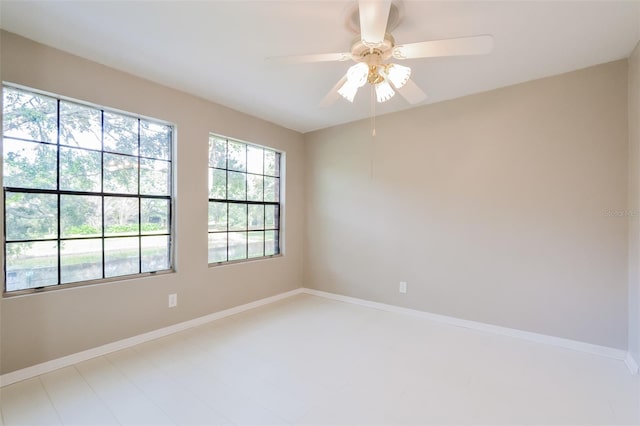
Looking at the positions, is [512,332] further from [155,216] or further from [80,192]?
[80,192]

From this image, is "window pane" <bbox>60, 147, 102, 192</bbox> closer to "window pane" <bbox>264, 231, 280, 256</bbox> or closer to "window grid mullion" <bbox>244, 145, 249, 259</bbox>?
"window grid mullion" <bbox>244, 145, 249, 259</bbox>

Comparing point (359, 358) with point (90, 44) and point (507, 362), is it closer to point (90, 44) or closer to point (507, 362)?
point (507, 362)

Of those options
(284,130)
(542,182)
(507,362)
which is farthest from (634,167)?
(284,130)

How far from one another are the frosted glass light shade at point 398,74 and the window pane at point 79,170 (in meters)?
2.45

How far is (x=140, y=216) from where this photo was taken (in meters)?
2.74

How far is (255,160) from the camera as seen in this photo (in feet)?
12.6

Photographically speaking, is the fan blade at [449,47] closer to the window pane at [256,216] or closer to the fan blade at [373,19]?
the fan blade at [373,19]

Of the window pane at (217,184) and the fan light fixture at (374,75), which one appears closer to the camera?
the fan light fixture at (374,75)

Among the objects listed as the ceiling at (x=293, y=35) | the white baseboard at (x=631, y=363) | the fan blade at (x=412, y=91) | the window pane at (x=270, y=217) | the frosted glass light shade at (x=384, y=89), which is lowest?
the white baseboard at (x=631, y=363)

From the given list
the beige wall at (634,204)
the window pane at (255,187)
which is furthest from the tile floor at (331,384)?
the window pane at (255,187)

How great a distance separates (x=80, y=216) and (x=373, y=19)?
2613 millimetres

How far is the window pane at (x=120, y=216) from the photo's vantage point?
254 centimetres

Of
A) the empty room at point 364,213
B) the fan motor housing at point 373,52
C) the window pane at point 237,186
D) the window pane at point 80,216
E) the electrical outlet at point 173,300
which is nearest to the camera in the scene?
the fan motor housing at point 373,52

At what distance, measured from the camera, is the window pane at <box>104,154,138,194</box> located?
2.54m
